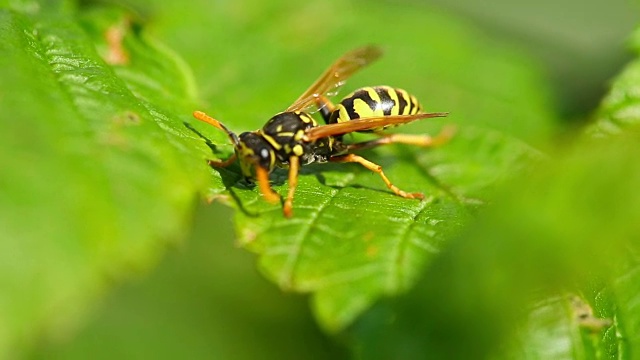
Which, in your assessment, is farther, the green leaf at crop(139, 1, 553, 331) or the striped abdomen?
the striped abdomen

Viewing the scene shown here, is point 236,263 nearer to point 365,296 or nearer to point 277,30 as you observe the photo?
point 277,30

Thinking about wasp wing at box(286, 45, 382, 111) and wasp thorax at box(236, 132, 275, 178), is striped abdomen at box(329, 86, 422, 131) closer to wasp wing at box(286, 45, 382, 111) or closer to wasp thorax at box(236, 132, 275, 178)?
wasp wing at box(286, 45, 382, 111)

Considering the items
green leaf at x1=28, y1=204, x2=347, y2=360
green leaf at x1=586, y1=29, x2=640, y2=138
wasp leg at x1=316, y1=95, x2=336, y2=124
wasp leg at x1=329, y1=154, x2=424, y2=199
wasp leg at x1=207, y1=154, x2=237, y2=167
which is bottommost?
green leaf at x1=28, y1=204, x2=347, y2=360

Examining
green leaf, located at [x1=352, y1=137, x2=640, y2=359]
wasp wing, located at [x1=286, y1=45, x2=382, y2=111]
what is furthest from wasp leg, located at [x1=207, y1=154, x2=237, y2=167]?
green leaf, located at [x1=352, y1=137, x2=640, y2=359]

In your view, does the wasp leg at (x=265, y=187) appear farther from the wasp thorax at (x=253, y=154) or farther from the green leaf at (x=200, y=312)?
the green leaf at (x=200, y=312)

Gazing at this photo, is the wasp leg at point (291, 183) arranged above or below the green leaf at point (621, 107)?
above

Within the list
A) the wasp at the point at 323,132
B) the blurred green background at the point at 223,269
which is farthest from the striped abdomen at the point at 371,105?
the blurred green background at the point at 223,269

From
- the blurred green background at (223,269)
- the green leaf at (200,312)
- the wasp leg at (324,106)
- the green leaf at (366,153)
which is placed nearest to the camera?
the green leaf at (366,153)
